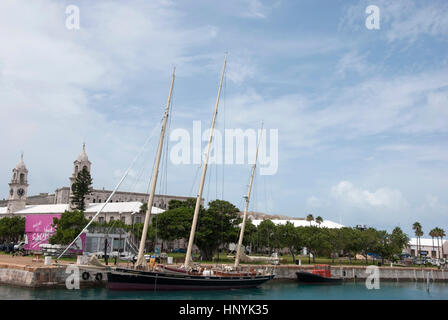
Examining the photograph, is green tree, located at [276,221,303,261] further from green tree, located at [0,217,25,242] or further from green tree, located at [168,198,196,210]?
green tree, located at [0,217,25,242]

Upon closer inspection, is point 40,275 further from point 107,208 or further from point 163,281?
point 107,208

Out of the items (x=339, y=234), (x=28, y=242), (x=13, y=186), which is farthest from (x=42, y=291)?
(x=13, y=186)

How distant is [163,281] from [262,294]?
44.2ft

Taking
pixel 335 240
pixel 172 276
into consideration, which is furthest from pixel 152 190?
pixel 335 240

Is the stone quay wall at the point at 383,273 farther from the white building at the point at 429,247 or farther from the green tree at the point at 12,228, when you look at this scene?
the green tree at the point at 12,228

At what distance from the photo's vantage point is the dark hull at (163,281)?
42531 mm

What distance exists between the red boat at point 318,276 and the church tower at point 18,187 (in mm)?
115682

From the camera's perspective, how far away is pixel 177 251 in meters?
112

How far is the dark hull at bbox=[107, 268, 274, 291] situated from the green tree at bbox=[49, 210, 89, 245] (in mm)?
31037

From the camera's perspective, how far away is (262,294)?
5112 cm

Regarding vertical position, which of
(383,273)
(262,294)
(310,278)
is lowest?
(383,273)

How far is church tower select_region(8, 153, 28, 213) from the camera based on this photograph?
14462cm
